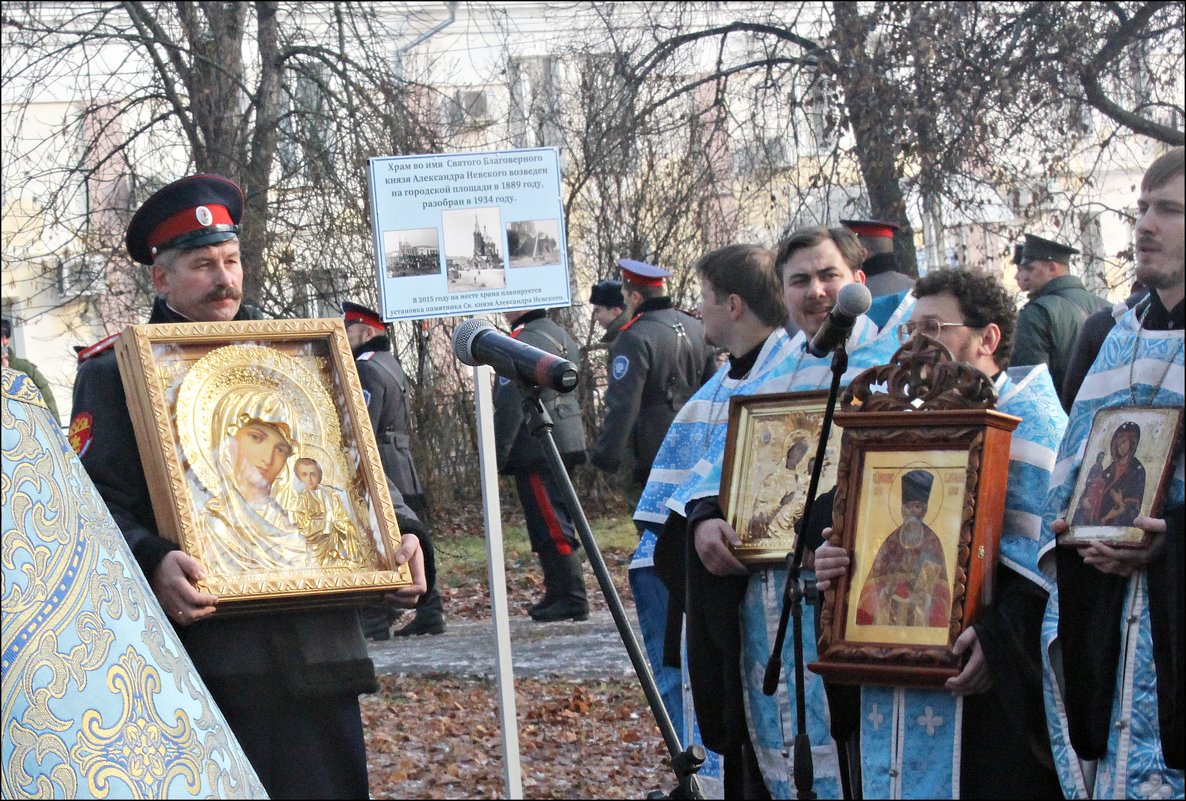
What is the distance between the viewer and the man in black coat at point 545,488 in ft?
34.2

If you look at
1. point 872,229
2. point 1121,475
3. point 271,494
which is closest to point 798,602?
point 1121,475

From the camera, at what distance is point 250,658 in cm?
401

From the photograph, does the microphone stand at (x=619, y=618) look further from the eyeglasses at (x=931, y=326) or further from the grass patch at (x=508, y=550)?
the grass patch at (x=508, y=550)

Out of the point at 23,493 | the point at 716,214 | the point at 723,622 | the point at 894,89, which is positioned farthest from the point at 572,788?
the point at 716,214

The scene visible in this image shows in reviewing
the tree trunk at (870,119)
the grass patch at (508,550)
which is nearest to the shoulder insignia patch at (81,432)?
the grass patch at (508,550)

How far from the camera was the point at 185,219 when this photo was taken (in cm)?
427

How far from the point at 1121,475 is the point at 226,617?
2114mm

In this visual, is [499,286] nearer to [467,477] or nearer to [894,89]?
[894,89]

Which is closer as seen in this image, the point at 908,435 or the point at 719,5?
the point at 908,435

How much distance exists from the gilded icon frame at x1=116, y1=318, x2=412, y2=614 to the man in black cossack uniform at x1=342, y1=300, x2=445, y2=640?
588cm

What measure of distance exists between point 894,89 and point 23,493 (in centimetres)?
1216

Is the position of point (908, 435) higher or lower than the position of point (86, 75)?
lower

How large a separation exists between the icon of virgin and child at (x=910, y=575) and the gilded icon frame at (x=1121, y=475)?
0.49 m

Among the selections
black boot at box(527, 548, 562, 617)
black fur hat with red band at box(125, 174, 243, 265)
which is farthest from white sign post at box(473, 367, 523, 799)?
black boot at box(527, 548, 562, 617)
